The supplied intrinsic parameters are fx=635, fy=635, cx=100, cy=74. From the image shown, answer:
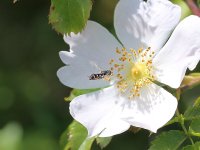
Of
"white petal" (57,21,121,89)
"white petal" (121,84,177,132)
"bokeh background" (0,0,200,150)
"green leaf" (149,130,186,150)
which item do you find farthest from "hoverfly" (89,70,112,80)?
"bokeh background" (0,0,200,150)

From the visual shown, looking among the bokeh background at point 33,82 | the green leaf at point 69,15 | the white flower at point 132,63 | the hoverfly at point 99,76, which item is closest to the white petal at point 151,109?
the white flower at point 132,63

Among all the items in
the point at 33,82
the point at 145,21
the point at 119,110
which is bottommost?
the point at 33,82

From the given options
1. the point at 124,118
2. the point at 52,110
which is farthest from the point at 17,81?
the point at 124,118

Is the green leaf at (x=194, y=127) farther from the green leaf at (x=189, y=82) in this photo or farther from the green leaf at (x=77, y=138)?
the green leaf at (x=77, y=138)

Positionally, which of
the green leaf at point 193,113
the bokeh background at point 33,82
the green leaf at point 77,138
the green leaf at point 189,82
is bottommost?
the bokeh background at point 33,82

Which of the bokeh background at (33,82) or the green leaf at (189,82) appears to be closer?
the green leaf at (189,82)

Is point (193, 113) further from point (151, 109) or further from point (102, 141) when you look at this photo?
point (102, 141)

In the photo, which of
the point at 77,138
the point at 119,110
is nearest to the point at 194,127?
the point at 119,110
